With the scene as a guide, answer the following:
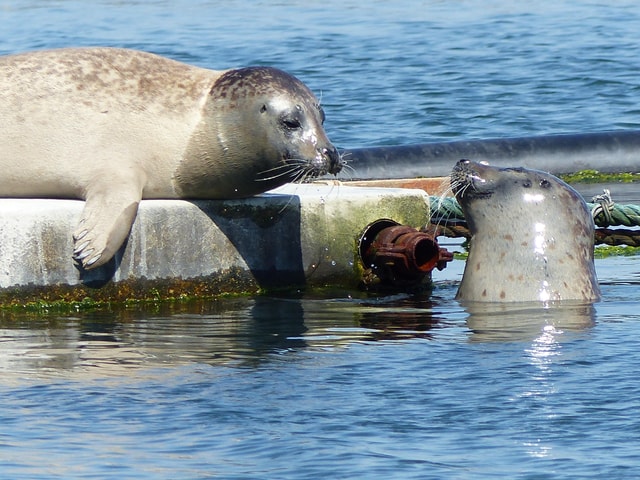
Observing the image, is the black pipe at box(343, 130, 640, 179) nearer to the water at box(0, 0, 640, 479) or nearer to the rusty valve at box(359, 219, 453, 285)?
the water at box(0, 0, 640, 479)

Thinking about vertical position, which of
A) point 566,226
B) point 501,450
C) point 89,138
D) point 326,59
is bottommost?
point 501,450

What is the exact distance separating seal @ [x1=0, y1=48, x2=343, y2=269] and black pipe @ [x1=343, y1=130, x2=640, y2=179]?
4.35 metres

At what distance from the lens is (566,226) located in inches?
301

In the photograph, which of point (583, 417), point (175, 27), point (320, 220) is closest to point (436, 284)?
point (320, 220)

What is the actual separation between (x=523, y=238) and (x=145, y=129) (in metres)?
1.88

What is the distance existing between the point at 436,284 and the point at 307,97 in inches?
57.6

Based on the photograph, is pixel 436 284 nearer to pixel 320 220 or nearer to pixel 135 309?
pixel 320 220

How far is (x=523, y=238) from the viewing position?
763 cm

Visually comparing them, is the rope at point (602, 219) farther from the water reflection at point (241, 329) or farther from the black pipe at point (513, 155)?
the black pipe at point (513, 155)

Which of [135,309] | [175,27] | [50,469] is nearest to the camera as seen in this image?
[50,469]

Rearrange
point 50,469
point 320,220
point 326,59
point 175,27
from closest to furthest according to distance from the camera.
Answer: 1. point 50,469
2. point 320,220
3. point 326,59
4. point 175,27

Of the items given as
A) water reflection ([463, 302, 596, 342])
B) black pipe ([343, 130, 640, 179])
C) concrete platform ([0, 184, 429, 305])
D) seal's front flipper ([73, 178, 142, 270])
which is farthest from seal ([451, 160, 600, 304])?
black pipe ([343, 130, 640, 179])

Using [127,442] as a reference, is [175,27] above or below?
above

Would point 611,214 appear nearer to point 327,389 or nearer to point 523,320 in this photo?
point 523,320
